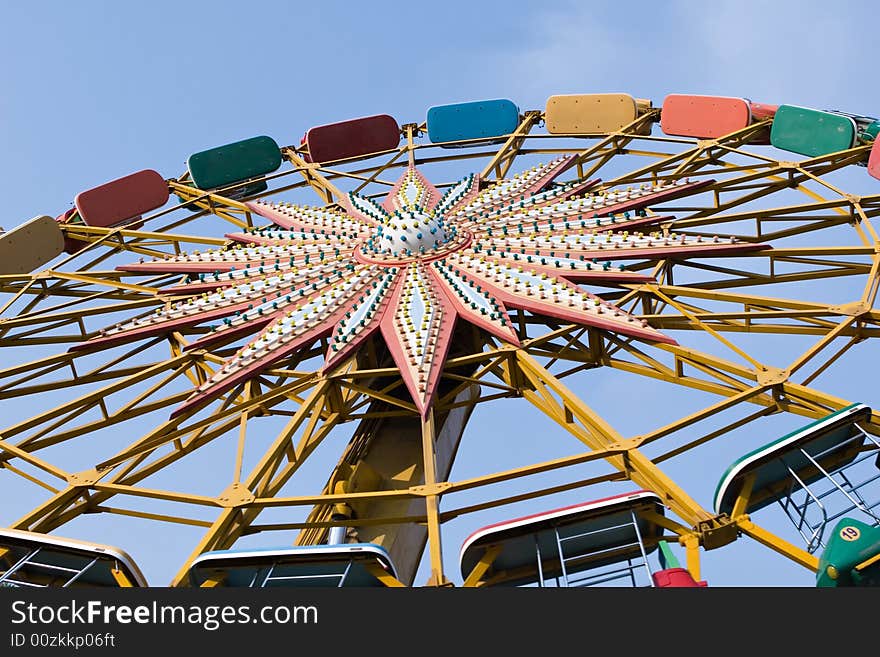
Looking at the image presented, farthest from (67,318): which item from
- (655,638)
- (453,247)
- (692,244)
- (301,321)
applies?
(655,638)

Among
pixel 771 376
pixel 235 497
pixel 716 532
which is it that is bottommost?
pixel 716 532

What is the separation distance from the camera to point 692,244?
Result: 2308 cm

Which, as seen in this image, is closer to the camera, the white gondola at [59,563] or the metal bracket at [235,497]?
the white gondola at [59,563]

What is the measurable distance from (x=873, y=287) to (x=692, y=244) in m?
3.27

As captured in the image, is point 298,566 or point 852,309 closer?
point 298,566

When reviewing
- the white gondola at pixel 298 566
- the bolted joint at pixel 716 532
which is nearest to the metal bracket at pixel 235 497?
the white gondola at pixel 298 566

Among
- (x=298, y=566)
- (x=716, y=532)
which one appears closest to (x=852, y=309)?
(x=716, y=532)

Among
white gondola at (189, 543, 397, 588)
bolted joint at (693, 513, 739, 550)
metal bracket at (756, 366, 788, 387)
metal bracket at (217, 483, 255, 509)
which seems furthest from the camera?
metal bracket at (756, 366, 788, 387)

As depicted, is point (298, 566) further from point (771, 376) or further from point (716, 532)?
point (771, 376)

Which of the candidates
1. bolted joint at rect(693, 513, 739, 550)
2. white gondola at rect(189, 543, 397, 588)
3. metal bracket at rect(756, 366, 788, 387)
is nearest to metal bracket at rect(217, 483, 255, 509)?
white gondola at rect(189, 543, 397, 588)

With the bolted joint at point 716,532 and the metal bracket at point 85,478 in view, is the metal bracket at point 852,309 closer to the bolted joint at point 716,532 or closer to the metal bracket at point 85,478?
the bolted joint at point 716,532

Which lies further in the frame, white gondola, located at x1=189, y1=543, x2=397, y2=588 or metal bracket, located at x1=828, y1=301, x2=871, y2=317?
metal bracket, located at x1=828, y1=301, x2=871, y2=317

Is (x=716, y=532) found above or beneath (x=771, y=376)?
beneath

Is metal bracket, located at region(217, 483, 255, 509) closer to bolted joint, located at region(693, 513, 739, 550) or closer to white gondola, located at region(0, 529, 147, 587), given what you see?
white gondola, located at region(0, 529, 147, 587)
